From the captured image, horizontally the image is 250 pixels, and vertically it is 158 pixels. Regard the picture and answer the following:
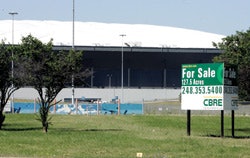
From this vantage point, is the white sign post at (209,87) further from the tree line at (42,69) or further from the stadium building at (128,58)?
the stadium building at (128,58)

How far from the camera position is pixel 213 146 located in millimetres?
19344

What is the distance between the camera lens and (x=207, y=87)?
1022 inches

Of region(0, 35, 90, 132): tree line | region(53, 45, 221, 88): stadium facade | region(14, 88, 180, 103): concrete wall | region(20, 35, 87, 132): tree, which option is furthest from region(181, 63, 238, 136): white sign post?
region(53, 45, 221, 88): stadium facade

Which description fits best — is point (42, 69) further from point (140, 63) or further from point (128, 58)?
point (140, 63)

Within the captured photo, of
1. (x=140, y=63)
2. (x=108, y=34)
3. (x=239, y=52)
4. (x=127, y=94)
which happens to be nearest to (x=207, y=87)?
(x=239, y=52)

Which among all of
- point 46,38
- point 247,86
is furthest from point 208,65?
point 46,38

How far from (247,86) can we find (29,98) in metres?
83.7

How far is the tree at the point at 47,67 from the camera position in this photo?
1160 inches

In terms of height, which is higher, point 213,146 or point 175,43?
point 175,43

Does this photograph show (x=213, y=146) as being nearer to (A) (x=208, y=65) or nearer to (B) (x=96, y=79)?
(A) (x=208, y=65)

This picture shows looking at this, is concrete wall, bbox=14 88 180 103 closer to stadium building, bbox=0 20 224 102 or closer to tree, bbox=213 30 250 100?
stadium building, bbox=0 20 224 102

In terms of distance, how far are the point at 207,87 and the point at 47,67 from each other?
8.45 meters

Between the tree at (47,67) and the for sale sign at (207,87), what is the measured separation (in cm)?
625

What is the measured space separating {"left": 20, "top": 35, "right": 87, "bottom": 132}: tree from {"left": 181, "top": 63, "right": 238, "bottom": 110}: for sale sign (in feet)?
20.5
